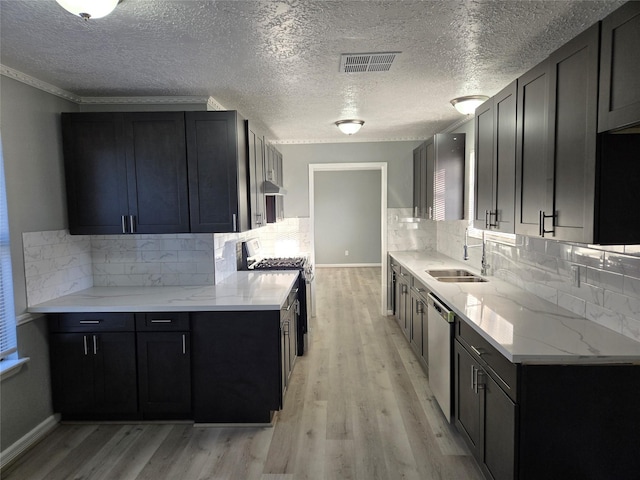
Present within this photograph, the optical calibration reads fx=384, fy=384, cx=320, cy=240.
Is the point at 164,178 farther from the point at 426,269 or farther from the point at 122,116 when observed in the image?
the point at 426,269

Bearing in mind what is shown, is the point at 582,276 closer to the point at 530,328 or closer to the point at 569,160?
the point at 530,328

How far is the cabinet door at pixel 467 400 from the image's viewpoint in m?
2.19

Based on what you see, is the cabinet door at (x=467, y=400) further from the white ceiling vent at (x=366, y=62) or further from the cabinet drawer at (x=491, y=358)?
the white ceiling vent at (x=366, y=62)

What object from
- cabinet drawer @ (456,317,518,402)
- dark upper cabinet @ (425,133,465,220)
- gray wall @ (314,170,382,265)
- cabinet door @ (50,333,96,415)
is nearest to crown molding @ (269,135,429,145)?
dark upper cabinet @ (425,133,465,220)

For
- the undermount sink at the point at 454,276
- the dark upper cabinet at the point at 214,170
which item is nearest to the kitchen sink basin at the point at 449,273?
the undermount sink at the point at 454,276

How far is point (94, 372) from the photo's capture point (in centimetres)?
280

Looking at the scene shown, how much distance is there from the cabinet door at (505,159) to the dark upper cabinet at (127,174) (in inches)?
91.4

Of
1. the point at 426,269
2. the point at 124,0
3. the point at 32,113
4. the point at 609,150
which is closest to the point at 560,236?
the point at 609,150

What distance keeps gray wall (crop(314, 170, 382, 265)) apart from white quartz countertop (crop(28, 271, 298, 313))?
6.37 meters

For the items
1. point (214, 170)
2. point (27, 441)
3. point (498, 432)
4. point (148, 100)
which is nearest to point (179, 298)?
point (214, 170)

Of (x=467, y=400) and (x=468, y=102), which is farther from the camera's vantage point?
(x=468, y=102)

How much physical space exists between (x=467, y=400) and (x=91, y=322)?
8.57 ft

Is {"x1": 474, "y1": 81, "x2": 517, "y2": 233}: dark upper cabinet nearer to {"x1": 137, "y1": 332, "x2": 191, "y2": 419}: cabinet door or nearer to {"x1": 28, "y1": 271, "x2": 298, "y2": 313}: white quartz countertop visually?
{"x1": 28, "y1": 271, "x2": 298, "y2": 313}: white quartz countertop

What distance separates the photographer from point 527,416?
1.72 m
